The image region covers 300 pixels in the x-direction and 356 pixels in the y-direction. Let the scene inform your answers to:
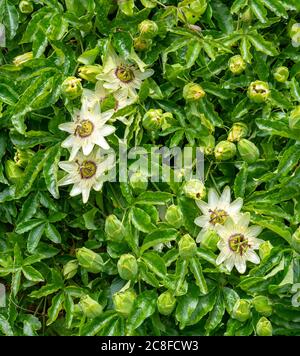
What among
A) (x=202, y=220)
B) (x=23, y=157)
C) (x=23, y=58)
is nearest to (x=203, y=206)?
(x=202, y=220)

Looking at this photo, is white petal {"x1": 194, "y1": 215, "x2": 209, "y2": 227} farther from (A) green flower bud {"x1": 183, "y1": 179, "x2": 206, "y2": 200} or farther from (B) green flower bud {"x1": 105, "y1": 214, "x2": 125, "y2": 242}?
(B) green flower bud {"x1": 105, "y1": 214, "x2": 125, "y2": 242}

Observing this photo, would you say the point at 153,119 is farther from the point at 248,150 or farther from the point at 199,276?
the point at 199,276

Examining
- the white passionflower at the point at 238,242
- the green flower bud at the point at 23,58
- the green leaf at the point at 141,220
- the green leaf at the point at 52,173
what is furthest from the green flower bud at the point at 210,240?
the green flower bud at the point at 23,58

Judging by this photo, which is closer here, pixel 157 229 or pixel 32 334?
pixel 157 229

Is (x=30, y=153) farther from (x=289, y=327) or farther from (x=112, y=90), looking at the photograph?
(x=289, y=327)

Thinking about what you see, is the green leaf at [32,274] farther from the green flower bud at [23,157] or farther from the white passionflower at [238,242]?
the white passionflower at [238,242]

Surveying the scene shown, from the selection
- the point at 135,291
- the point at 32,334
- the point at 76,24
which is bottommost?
the point at 32,334

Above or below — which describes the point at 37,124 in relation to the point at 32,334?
above

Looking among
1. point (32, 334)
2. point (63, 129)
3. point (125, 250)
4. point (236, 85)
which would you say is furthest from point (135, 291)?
point (236, 85)
